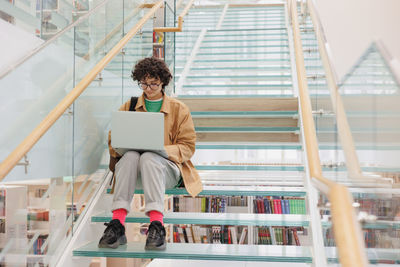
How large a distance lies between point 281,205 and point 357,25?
3756mm

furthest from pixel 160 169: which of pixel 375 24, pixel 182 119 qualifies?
pixel 375 24

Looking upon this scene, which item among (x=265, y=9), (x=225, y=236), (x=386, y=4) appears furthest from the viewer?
(x=265, y=9)

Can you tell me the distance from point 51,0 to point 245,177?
1.79 m

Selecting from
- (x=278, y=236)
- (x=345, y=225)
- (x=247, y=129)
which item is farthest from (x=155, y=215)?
(x=278, y=236)

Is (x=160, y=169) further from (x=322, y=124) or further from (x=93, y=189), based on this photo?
(x=322, y=124)

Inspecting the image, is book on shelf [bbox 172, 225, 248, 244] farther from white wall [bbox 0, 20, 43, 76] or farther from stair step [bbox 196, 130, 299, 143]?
white wall [bbox 0, 20, 43, 76]

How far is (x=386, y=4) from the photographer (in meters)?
6.84

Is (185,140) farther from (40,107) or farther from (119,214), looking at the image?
(40,107)

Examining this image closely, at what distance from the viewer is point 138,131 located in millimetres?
2174

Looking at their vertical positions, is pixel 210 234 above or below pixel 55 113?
below

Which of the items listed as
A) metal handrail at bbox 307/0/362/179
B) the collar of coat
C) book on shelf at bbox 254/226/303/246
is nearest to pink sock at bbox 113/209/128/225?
the collar of coat

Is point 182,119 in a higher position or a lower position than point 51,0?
lower

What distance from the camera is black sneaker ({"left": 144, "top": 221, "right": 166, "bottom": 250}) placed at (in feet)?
6.63

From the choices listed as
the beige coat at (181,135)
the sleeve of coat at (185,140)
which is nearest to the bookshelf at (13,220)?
the beige coat at (181,135)
